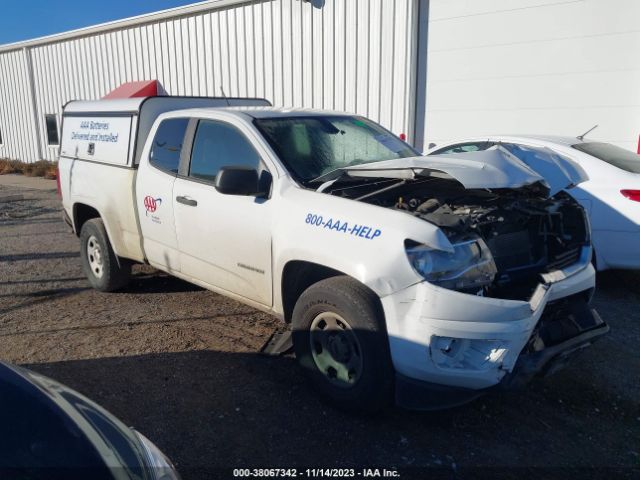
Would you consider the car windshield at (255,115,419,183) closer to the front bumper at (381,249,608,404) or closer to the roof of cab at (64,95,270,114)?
the front bumper at (381,249,608,404)

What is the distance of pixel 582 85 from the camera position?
846 cm

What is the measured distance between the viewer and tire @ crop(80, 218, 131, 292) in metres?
5.79

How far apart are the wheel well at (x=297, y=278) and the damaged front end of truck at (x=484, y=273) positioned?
0.52 meters

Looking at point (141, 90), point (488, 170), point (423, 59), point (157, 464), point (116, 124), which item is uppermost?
point (423, 59)

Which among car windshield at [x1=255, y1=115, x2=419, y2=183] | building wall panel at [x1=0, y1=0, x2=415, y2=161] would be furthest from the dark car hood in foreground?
building wall panel at [x1=0, y1=0, x2=415, y2=161]

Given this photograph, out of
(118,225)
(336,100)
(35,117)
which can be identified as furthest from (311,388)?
(35,117)

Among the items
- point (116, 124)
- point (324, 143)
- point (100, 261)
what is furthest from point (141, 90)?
point (324, 143)

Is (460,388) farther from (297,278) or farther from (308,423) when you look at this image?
(297,278)

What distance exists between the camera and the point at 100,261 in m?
5.94

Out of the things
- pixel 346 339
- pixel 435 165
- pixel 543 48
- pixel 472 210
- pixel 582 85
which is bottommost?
pixel 346 339

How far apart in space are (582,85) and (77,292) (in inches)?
299

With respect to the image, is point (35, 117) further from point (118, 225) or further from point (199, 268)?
point (199, 268)

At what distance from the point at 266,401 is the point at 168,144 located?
251 centimetres

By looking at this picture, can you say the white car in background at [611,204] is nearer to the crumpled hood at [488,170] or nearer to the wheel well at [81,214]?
the crumpled hood at [488,170]
